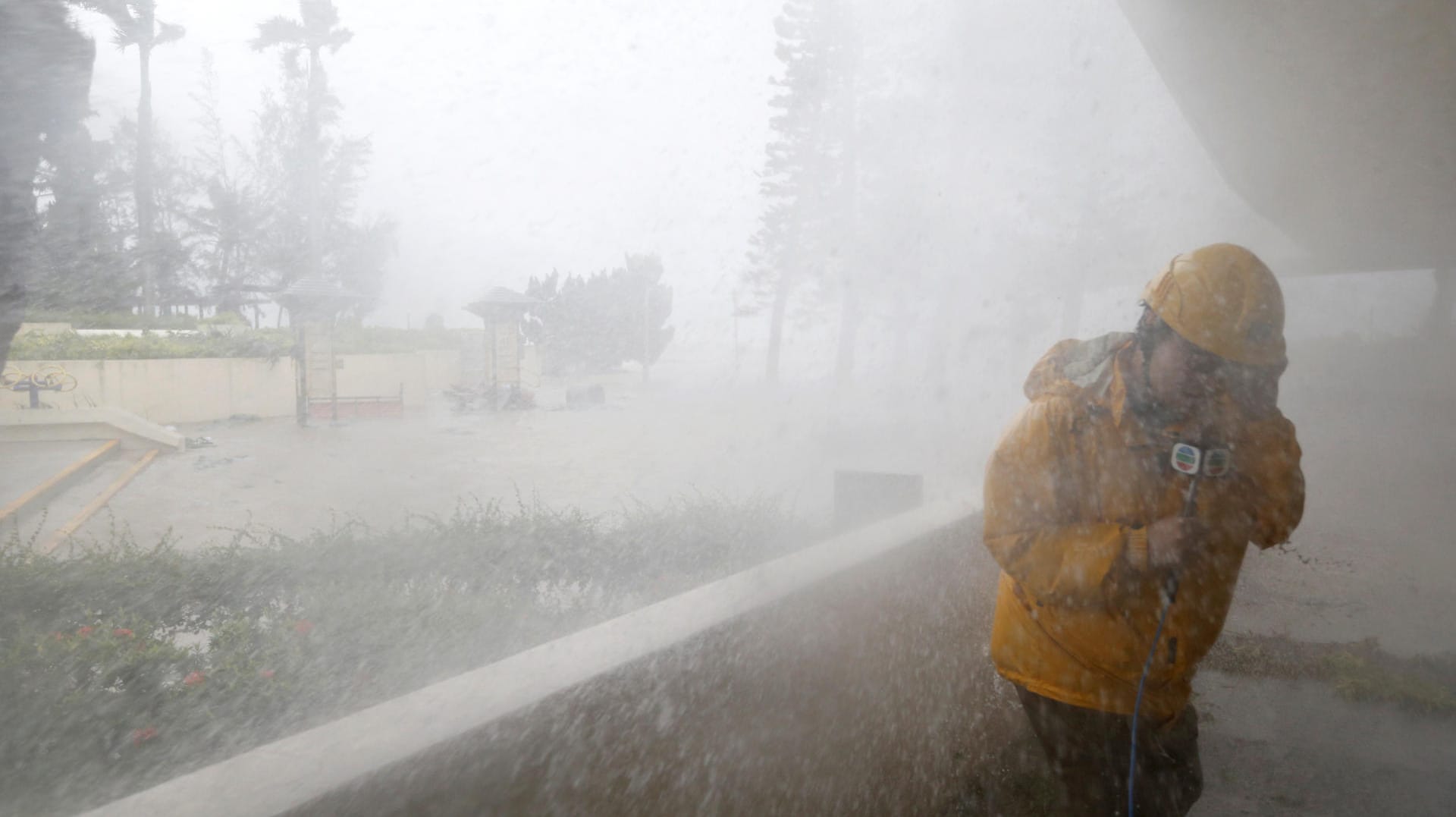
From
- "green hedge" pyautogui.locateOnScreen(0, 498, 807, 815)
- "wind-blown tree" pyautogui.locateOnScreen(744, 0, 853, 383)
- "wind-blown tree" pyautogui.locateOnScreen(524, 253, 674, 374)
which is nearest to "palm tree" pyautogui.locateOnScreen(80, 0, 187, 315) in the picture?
"green hedge" pyautogui.locateOnScreen(0, 498, 807, 815)

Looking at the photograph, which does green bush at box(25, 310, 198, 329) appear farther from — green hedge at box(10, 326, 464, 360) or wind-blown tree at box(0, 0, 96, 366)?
wind-blown tree at box(0, 0, 96, 366)

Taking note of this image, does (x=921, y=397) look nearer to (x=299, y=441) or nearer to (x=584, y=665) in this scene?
(x=299, y=441)

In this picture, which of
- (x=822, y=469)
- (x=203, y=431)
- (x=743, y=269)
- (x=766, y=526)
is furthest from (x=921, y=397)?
(x=203, y=431)

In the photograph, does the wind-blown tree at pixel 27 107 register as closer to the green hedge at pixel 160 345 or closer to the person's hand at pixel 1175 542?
the green hedge at pixel 160 345

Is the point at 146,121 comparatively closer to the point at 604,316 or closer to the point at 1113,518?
the point at 1113,518

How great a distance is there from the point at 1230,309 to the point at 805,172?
17720 millimetres

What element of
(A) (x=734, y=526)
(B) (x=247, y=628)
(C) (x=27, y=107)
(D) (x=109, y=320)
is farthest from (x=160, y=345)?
(A) (x=734, y=526)

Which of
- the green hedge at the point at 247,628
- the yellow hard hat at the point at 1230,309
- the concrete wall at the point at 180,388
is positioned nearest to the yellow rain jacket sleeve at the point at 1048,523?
the yellow hard hat at the point at 1230,309

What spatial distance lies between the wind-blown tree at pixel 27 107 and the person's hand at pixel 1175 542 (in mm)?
3756

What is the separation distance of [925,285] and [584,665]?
21.0 metres

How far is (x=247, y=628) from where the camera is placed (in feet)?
13.8

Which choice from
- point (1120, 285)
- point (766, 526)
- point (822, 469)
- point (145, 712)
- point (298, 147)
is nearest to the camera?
point (145, 712)

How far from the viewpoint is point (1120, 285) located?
16875 millimetres

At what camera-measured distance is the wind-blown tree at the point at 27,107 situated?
9.72 feet
